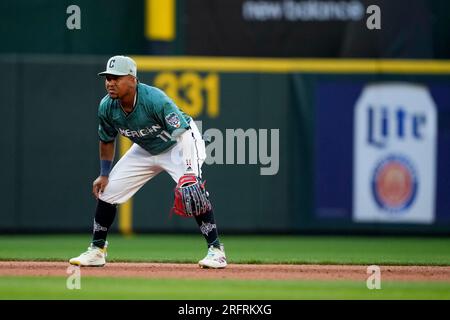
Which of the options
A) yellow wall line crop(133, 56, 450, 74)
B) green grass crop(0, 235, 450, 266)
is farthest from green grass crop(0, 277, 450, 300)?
yellow wall line crop(133, 56, 450, 74)

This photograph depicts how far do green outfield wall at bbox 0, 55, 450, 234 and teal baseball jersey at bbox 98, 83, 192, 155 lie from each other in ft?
12.6

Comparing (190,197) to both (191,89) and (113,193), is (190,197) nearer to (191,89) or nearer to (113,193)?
(113,193)

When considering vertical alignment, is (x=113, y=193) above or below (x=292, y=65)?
below

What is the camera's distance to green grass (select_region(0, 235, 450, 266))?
9.47 metres

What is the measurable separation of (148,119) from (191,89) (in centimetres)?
419

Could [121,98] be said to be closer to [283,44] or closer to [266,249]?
[266,249]

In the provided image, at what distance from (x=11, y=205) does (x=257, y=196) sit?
2650 mm

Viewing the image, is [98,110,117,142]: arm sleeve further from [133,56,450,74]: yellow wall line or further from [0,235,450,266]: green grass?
[133,56,450,74]: yellow wall line

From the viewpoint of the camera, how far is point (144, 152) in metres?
8.52

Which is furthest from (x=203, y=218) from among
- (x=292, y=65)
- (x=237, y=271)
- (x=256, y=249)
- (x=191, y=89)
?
(x=292, y=65)

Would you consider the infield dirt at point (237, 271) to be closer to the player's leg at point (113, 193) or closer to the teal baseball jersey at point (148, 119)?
the player's leg at point (113, 193)

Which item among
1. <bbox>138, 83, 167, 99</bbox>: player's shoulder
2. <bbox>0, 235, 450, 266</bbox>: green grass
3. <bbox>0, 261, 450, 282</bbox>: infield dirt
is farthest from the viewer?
<bbox>0, 235, 450, 266</bbox>: green grass

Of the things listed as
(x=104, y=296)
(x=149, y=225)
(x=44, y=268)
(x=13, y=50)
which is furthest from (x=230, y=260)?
(x=13, y=50)

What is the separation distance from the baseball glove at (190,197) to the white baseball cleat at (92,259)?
72 cm
